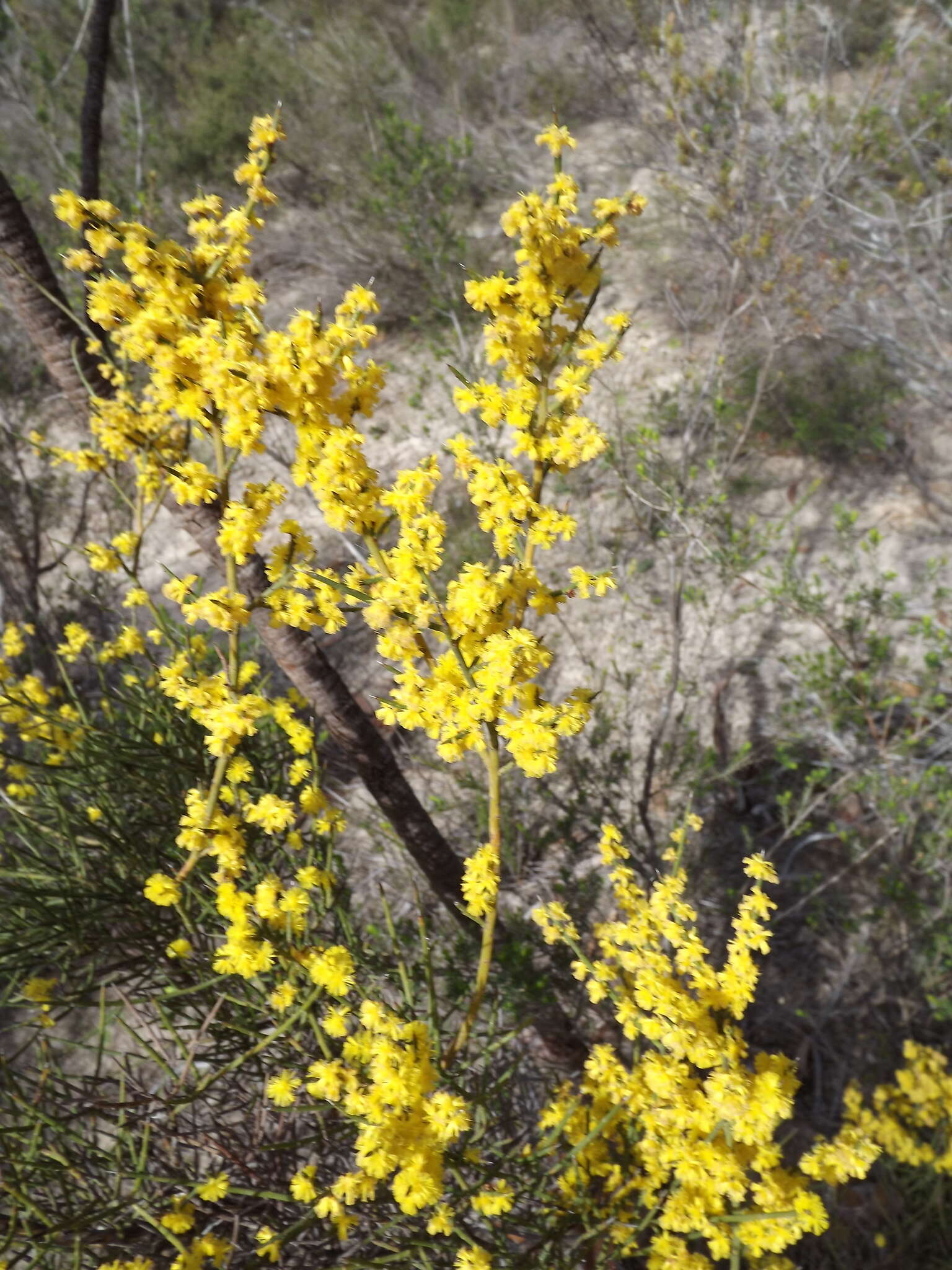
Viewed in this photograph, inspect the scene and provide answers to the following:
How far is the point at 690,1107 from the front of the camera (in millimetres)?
1372

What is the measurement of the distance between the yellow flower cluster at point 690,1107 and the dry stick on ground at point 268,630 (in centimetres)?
31

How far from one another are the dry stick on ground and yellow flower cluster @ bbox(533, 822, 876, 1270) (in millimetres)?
312

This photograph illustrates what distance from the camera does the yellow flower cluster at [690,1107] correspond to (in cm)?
133

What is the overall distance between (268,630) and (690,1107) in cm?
138

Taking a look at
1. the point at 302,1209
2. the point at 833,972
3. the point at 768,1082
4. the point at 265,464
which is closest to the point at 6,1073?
the point at 302,1209

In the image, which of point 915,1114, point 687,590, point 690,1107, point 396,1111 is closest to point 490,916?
point 396,1111

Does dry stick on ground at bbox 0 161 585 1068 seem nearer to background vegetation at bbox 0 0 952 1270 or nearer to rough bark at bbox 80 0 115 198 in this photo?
background vegetation at bbox 0 0 952 1270

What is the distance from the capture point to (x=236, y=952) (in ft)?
4.40

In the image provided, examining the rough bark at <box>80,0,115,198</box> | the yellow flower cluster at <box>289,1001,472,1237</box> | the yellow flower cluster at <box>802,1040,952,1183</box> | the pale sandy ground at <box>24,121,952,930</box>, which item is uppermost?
the rough bark at <box>80,0,115,198</box>

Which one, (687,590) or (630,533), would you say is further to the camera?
(630,533)

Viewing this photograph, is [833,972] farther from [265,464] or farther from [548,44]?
[548,44]

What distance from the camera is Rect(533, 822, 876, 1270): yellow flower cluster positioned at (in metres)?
1.33

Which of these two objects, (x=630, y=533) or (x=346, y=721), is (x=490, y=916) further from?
(x=630, y=533)

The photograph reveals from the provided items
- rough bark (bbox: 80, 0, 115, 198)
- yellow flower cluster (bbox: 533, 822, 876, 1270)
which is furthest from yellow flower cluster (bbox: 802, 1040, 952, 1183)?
rough bark (bbox: 80, 0, 115, 198)
